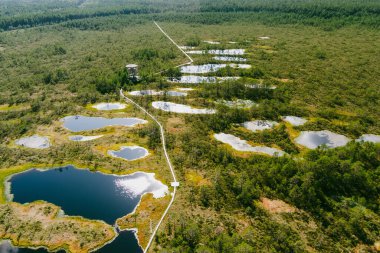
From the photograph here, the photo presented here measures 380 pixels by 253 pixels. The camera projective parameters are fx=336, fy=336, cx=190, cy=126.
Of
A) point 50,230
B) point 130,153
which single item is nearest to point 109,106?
point 130,153

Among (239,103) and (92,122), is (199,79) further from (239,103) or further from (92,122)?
(92,122)

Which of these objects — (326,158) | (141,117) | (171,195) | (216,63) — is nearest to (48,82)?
(141,117)

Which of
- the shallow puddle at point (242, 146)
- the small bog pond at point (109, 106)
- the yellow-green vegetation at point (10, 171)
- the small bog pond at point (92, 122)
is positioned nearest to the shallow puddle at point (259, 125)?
the shallow puddle at point (242, 146)

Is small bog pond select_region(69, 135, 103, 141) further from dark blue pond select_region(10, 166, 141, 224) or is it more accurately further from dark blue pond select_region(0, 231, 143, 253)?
dark blue pond select_region(0, 231, 143, 253)

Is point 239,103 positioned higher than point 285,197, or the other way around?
point 239,103

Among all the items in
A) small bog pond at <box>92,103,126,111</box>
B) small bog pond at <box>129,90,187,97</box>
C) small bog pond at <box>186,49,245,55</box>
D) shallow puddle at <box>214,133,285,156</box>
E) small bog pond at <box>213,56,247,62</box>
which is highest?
small bog pond at <box>186,49,245,55</box>

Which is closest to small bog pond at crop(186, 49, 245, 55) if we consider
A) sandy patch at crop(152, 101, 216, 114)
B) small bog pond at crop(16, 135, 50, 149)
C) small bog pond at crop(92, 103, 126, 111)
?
sandy patch at crop(152, 101, 216, 114)
